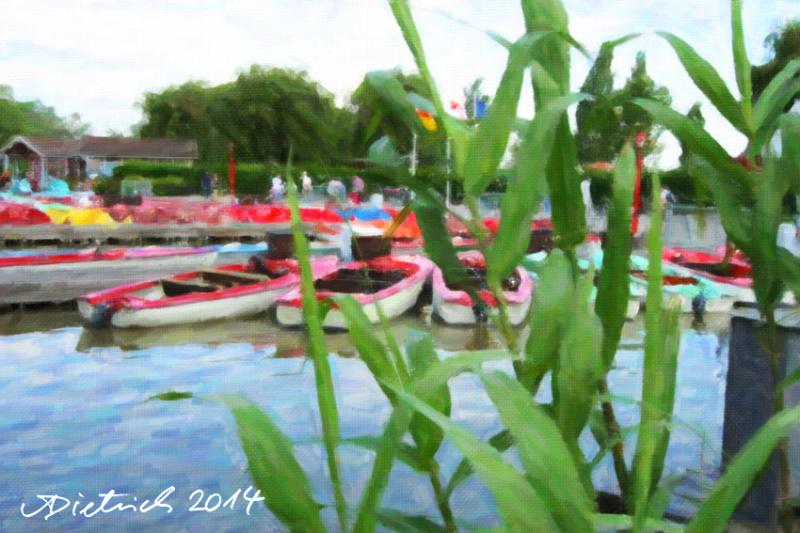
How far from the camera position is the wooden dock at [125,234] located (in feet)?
12.2

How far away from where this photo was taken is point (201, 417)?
126cm

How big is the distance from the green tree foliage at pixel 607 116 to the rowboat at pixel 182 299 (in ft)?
8.12

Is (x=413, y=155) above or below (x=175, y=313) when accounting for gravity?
above

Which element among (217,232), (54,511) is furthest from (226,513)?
(217,232)

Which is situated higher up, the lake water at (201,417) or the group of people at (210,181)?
the group of people at (210,181)

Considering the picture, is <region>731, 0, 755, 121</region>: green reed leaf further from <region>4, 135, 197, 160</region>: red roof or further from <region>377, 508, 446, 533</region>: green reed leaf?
<region>4, 135, 197, 160</region>: red roof

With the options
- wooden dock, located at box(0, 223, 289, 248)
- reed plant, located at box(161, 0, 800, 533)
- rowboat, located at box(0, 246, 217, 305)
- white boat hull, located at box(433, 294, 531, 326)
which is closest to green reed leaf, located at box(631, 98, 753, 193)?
reed plant, located at box(161, 0, 800, 533)

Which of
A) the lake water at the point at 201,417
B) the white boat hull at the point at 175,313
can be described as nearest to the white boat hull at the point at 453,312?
the lake water at the point at 201,417

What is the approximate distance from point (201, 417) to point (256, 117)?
2.59ft

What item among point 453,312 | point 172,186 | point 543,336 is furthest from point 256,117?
point 453,312

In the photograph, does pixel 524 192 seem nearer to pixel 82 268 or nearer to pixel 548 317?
pixel 548 317

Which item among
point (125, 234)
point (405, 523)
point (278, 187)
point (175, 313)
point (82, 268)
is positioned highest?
point (278, 187)

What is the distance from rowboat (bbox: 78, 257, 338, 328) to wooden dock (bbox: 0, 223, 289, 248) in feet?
0.99

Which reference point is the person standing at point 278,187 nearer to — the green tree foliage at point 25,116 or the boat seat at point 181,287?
the green tree foliage at point 25,116
